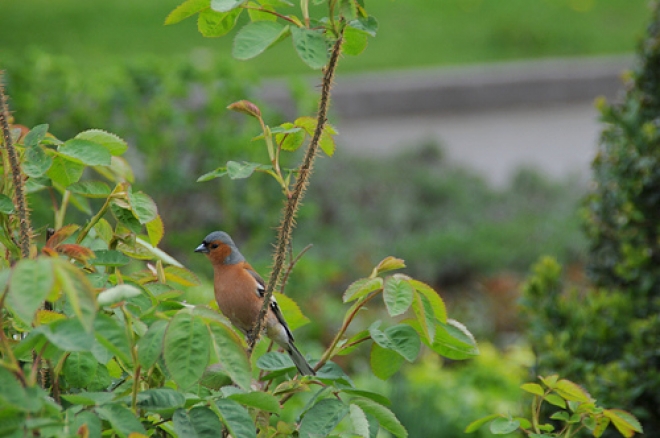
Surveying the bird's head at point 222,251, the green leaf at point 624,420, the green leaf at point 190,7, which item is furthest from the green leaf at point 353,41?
the bird's head at point 222,251

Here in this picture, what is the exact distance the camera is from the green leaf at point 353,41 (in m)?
1.63

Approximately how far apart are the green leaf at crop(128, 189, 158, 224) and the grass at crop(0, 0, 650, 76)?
1237cm

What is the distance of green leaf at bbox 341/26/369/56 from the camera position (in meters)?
1.63

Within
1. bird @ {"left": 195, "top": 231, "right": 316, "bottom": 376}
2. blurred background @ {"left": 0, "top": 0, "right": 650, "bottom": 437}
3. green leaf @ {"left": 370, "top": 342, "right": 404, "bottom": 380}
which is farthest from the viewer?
blurred background @ {"left": 0, "top": 0, "right": 650, "bottom": 437}

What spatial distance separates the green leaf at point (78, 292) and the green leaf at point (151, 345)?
0.66 ft

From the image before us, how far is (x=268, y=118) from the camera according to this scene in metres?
6.69

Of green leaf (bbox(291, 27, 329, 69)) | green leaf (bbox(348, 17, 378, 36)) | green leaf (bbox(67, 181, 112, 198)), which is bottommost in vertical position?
green leaf (bbox(67, 181, 112, 198))

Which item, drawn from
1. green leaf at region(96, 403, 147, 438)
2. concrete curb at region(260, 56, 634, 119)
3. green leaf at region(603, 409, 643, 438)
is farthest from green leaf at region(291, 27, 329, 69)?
concrete curb at region(260, 56, 634, 119)

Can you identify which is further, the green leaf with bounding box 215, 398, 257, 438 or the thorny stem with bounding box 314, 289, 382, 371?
the thorny stem with bounding box 314, 289, 382, 371

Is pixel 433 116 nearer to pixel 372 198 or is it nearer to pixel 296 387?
pixel 372 198

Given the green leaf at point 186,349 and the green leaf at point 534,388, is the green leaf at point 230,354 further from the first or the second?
the green leaf at point 534,388

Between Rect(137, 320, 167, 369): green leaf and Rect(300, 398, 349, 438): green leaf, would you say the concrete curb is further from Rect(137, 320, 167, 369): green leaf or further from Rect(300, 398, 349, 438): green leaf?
Rect(137, 320, 167, 369): green leaf

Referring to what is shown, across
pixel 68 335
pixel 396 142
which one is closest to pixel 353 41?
pixel 68 335

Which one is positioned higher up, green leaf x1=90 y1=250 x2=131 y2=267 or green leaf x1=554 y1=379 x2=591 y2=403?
green leaf x1=90 y1=250 x2=131 y2=267
